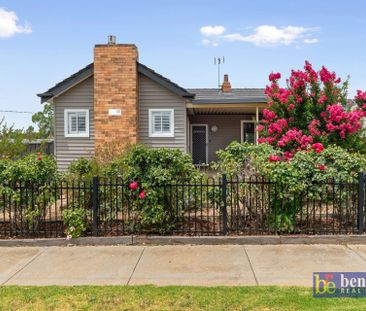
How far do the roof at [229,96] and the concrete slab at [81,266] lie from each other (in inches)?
355

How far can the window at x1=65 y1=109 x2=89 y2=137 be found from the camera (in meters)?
13.4

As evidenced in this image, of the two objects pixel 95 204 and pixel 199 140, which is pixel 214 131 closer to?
pixel 199 140

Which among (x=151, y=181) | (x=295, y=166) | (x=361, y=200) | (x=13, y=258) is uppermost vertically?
(x=295, y=166)

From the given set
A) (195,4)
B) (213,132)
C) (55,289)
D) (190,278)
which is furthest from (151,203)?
(213,132)

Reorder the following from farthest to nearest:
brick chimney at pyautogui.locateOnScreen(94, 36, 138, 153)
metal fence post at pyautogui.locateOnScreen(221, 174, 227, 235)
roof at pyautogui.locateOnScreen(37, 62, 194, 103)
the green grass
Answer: roof at pyautogui.locateOnScreen(37, 62, 194, 103), brick chimney at pyautogui.locateOnScreen(94, 36, 138, 153), metal fence post at pyautogui.locateOnScreen(221, 174, 227, 235), the green grass

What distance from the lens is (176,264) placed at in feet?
17.4

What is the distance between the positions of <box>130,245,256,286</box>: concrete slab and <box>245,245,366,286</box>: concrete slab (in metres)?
0.19

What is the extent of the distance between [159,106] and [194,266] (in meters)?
8.99

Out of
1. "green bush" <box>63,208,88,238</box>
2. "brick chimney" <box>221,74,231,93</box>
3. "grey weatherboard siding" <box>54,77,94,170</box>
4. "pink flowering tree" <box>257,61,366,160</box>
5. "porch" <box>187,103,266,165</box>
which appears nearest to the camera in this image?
"green bush" <box>63,208,88,238</box>

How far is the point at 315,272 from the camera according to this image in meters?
4.88

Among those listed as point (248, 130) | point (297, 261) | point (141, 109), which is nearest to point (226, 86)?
point (248, 130)

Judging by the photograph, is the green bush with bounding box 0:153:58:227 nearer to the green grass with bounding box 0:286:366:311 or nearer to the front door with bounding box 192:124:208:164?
the green grass with bounding box 0:286:366:311

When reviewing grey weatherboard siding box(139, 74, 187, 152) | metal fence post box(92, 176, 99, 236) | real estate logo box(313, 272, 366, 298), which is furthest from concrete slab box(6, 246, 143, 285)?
grey weatherboard siding box(139, 74, 187, 152)

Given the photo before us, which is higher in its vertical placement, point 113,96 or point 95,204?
point 113,96
